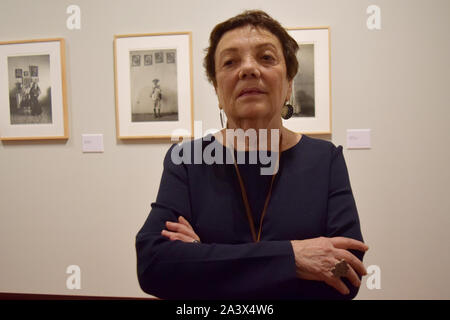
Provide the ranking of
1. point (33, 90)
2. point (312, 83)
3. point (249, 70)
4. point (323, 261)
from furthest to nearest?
point (33, 90) → point (312, 83) → point (249, 70) → point (323, 261)

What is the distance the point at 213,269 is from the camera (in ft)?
2.11

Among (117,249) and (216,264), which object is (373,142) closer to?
(216,264)

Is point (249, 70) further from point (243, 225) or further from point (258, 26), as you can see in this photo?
point (243, 225)

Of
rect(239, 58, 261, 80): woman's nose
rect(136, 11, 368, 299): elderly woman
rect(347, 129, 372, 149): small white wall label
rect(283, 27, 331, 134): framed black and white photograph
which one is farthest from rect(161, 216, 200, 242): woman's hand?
rect(347, 129, 372, 149): small white wall label

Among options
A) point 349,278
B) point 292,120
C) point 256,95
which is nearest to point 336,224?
point 349,278

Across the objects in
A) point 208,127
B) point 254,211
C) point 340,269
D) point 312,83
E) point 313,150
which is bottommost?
point 340,269

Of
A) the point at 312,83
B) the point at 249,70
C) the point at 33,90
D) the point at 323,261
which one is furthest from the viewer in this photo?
the point at 33,90

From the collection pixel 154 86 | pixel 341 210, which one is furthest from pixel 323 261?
pixel 154 86

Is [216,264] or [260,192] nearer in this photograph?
[216,264]

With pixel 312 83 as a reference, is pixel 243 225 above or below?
below

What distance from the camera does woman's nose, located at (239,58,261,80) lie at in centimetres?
74

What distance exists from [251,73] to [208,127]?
787 mm
